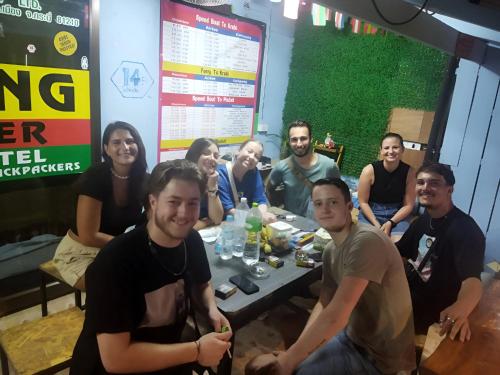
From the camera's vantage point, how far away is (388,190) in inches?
121

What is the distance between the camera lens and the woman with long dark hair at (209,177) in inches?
94.5

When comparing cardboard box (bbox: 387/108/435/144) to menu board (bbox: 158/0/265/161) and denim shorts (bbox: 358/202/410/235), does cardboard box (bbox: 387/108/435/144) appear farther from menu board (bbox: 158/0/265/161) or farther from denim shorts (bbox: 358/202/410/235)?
menu board (bbox: 158/0/265/161)

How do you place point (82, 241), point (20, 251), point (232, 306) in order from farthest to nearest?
point (20, 251) → point (82, 241) → point (232, 306)

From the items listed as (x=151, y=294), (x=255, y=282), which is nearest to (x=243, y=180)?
(x=255, y=282)

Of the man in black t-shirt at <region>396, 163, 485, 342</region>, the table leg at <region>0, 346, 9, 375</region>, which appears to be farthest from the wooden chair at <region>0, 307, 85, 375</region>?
the man in black t-shirt at <region>396, 163, 485, 342</region>

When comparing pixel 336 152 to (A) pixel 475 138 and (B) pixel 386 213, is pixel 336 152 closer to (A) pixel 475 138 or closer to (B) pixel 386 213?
(A) pixel 475 138

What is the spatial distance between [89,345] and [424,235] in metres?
1.72

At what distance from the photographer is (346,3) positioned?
74.5 inches

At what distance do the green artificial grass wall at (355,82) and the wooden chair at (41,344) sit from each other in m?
3.89

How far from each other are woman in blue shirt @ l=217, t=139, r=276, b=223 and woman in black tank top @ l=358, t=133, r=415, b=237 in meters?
0.95

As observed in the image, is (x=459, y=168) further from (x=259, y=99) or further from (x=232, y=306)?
(x=232, y=306)

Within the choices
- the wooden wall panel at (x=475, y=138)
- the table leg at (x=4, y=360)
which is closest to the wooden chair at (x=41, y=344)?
Answer: the table leg at (x=4, y=360)

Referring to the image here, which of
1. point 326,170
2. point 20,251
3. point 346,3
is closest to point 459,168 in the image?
point 326,170

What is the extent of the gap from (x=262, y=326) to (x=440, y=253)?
1.32 meters
